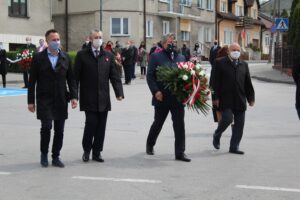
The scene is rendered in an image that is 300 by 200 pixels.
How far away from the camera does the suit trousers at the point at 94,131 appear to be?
8.32 metres

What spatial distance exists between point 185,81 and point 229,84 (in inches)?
42.9

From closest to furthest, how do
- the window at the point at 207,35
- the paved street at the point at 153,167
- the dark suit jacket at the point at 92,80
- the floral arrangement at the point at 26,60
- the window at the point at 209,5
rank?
the paved street at the point at 153,167
the dark suit jacket at the point at 92,80
the floral arrangement at the point at 26,60
the window at the point at 207,35
the window at the point at 209,5

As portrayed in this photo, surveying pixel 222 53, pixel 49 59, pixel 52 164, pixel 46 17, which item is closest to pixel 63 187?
pixel 52 164

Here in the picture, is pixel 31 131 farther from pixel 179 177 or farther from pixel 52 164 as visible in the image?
pixel 179 177

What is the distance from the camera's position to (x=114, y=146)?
32.1 ft

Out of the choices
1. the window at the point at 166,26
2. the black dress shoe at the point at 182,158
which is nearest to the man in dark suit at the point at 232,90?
the black dress shoe at the point at 182,158

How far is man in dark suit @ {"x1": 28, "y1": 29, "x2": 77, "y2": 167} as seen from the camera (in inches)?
311

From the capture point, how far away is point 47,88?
791cm

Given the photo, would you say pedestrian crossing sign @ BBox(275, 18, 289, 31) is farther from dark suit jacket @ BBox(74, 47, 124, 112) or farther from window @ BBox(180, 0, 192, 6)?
dark suit jacket @ BBox(74, 47, 124, 112)

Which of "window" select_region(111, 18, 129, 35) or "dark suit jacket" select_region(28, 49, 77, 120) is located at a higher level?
"window" select_region(111, 18, 129, 35)

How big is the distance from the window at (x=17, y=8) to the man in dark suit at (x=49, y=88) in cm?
2993

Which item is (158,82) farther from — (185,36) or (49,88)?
(185,36)

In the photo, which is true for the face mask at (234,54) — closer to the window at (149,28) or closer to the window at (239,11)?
the window at (149,28)

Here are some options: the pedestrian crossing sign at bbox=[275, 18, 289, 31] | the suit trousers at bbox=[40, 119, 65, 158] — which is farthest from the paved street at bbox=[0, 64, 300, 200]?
the pedestrian crossing sign at bbox=[275, 18, 289, 31]
